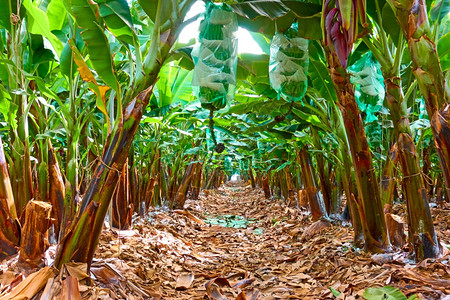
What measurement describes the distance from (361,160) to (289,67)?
2.62ft

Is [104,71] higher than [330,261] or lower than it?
higher

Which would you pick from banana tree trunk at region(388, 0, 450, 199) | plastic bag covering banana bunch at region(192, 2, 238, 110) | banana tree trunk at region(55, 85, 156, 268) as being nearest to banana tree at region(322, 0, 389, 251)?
banana tree trunk at region(388, 0, 450, 199)

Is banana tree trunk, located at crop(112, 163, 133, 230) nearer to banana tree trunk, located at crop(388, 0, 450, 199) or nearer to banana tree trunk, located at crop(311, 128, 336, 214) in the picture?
banana tree trunk, located at crop(311, 128, 336, 214)

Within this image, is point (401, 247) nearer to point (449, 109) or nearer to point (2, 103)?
point (449, 109)

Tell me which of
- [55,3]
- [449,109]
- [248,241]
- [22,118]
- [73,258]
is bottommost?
[248,241]

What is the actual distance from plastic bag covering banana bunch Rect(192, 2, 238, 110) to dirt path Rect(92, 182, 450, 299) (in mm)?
1059

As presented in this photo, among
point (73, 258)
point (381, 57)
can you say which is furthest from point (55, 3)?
point (381, 57)

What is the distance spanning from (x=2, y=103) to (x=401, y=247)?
8.64 feet

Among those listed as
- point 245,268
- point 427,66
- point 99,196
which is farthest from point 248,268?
point 427,66

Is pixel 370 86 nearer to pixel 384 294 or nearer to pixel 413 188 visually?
pixel 413 188

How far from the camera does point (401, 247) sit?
2211 millimetres

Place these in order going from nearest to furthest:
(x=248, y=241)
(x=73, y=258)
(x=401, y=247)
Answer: (x=73, y=258) → (x=401, y=247) → (x=248, y=241)

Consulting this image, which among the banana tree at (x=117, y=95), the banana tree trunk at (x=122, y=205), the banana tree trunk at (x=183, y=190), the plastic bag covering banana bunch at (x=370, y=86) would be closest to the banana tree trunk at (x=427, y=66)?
the plastic bag covering banana bunch at (x=370, y=86)

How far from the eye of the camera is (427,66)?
1.30 metres
